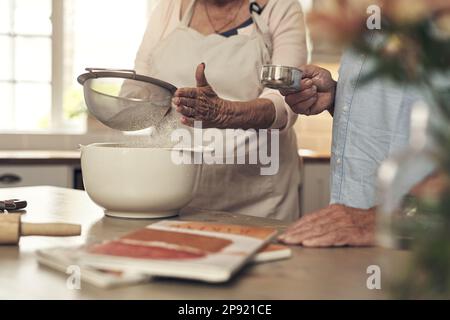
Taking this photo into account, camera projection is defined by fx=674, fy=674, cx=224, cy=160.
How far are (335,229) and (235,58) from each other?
1.01 m

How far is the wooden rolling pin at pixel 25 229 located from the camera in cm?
102

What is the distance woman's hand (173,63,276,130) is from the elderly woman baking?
0.09 meters

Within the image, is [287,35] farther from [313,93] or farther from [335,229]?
[335,229]

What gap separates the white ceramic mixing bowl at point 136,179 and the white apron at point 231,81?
66 centimetres

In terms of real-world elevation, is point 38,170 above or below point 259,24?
below

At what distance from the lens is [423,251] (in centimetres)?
44

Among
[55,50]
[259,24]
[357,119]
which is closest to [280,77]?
[357,119]

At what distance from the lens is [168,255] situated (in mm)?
822

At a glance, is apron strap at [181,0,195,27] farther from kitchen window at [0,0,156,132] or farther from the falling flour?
kitchen window at [0,0,156,132]

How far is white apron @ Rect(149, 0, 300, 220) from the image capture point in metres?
1.96

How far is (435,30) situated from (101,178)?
2.97 ft

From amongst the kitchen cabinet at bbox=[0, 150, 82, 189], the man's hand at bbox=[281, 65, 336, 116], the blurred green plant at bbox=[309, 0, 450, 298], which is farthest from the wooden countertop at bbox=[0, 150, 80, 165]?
the blurred green plant at bbox=[309, 0, 450, 298]
